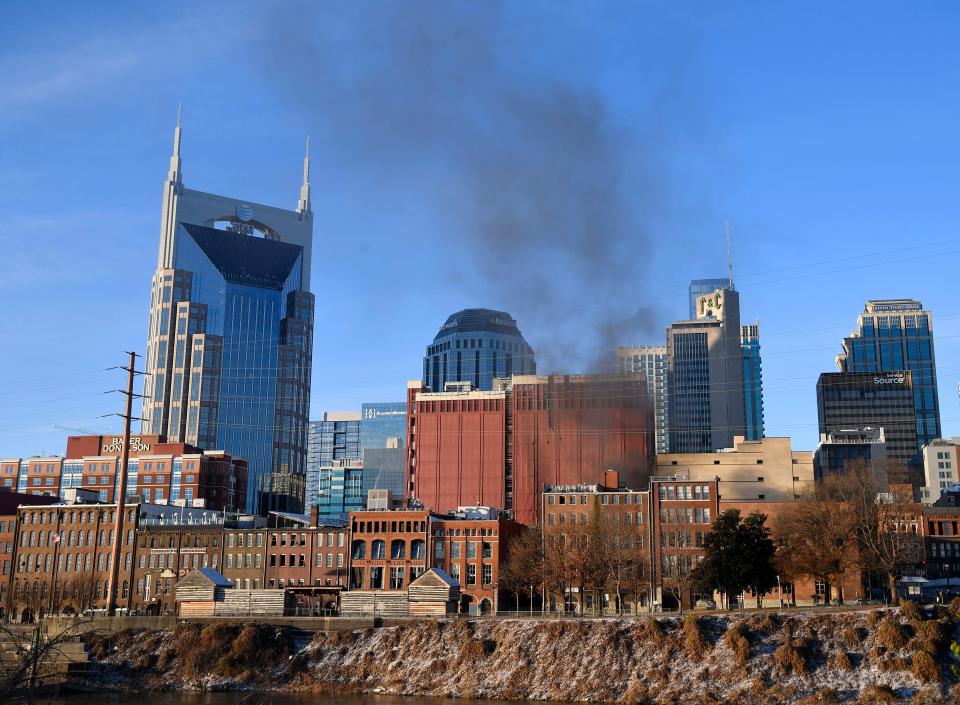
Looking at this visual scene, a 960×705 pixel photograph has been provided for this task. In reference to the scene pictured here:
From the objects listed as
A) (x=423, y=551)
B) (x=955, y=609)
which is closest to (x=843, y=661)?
(x=955, y=609)

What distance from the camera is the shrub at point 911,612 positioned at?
78625 mm

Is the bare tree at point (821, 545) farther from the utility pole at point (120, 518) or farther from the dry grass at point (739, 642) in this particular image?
the utility pole at point (120, 518)

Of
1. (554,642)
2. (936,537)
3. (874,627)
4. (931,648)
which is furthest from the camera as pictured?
(936,537)

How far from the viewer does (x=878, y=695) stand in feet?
230

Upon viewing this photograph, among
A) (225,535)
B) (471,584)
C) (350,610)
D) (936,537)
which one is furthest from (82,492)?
(936,537)

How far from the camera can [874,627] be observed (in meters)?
78.6

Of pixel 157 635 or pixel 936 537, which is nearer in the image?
pixel 157 635

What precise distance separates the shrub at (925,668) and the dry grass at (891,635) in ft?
8.51

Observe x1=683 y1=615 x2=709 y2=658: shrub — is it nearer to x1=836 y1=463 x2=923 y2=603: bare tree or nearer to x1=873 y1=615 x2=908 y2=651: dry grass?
x1=873 y1=615 x2=908 y2=651: dry grass

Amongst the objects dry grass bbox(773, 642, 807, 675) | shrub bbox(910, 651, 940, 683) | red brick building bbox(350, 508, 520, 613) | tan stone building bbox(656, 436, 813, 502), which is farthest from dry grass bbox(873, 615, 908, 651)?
tan stone building bbox(656, 436, 813, 502)

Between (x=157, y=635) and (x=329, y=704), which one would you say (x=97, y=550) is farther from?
(x=329, y=704)

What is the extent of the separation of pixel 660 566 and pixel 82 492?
9216 centimetres

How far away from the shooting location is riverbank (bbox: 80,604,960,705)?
74062mm

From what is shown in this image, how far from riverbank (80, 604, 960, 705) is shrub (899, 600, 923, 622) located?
5.3 inches
